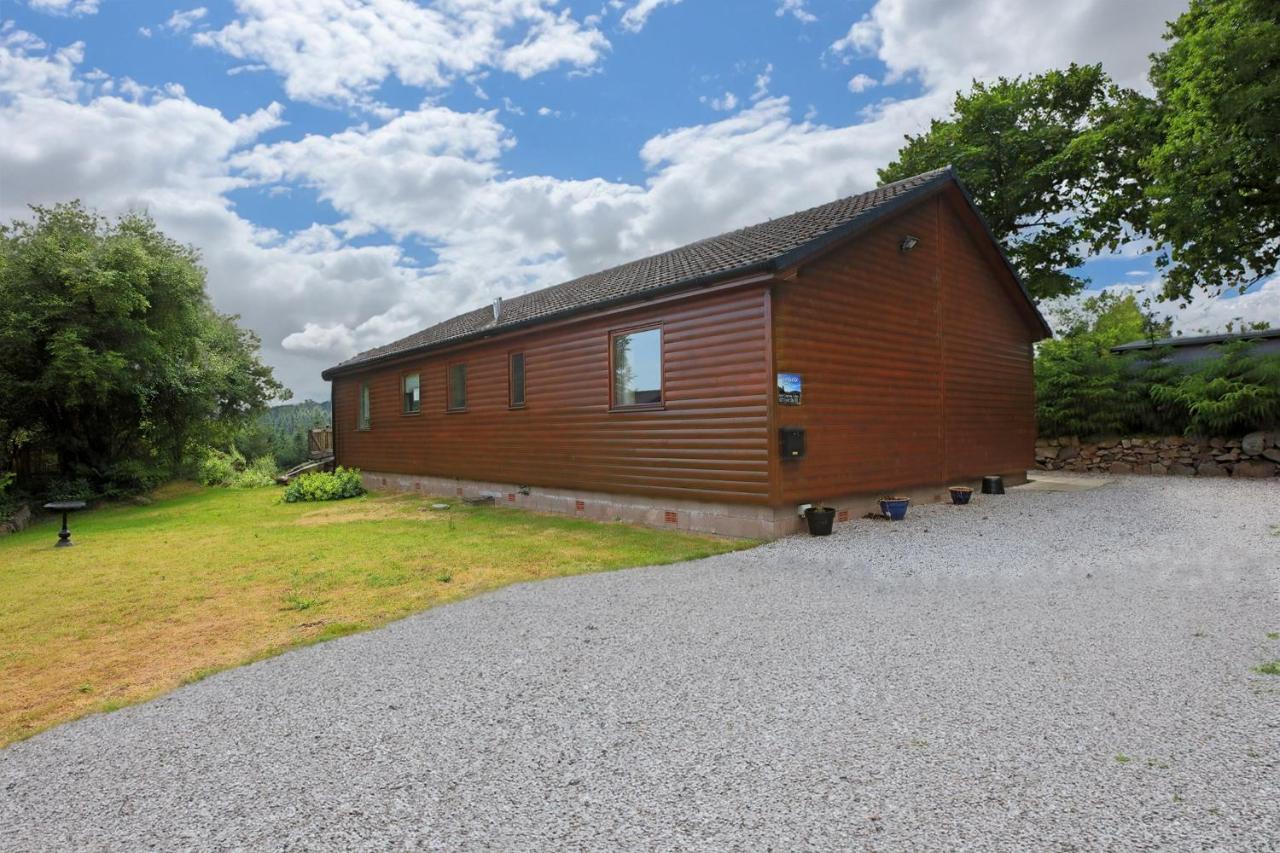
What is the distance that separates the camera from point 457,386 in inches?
539

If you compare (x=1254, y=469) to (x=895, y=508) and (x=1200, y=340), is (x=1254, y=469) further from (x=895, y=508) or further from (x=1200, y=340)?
(x=895, y=508)

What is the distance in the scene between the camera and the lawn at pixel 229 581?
4.04 m

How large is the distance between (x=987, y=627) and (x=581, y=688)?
2.84 m

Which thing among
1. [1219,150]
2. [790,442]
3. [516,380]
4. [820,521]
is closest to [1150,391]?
[1219,150]

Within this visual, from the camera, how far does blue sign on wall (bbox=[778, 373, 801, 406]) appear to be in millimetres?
7879

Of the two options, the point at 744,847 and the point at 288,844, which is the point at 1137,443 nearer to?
the point at 744,847

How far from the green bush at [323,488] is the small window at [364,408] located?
2103 millimetres

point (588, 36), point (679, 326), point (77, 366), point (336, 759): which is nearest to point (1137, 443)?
point (679, 326)

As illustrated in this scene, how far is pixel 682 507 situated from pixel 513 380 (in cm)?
477

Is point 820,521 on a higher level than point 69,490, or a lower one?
lower

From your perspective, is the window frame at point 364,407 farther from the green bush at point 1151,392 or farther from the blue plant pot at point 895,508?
the green bush at point 1151,392

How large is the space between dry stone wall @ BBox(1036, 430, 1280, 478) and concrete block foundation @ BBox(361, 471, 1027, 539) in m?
3.50

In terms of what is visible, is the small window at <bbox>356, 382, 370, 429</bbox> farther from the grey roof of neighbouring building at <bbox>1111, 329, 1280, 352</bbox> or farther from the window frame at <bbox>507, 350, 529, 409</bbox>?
the grey roof of neighbouring building at <bbox>1111, 329, 1280, 352</bbox>

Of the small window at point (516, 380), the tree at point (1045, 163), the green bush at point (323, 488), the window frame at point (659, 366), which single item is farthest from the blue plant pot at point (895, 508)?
the tree at point (1045, 163)
